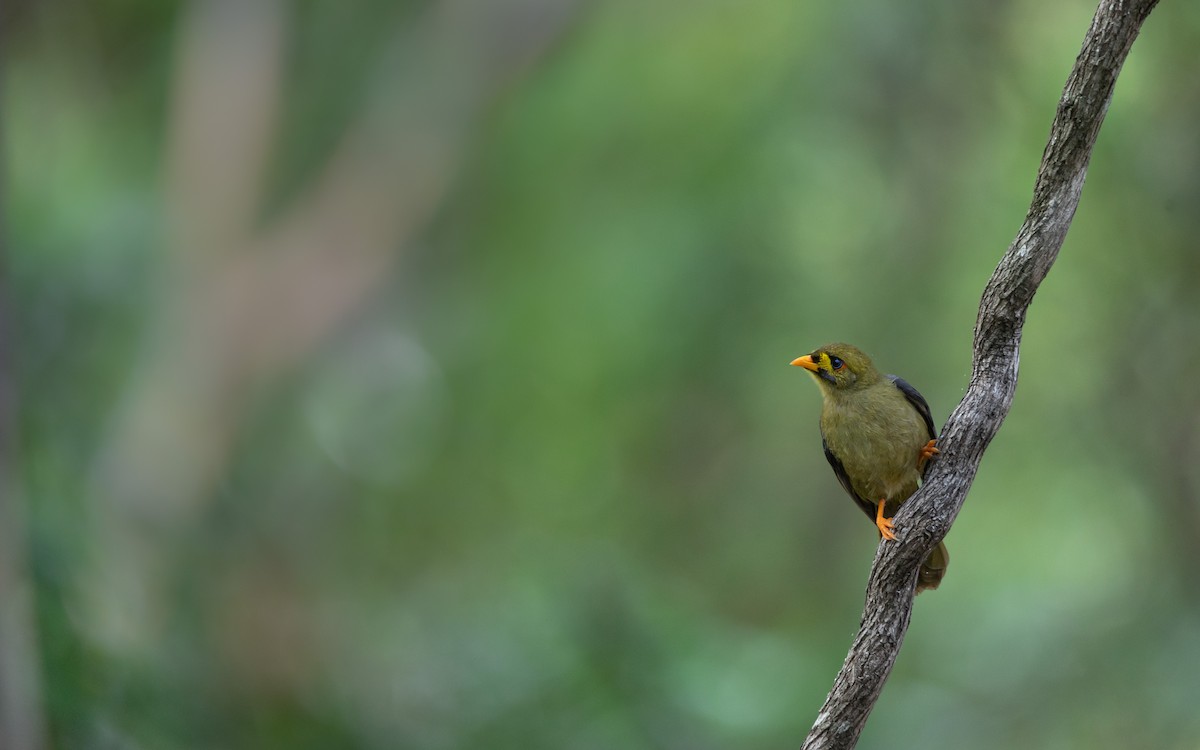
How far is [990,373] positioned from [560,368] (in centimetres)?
1196

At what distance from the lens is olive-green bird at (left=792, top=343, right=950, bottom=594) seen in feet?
12.2

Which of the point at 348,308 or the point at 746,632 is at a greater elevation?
the point at 348,308

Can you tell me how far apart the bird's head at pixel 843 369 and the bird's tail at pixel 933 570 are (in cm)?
60

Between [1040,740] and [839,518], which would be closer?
[1040,740]

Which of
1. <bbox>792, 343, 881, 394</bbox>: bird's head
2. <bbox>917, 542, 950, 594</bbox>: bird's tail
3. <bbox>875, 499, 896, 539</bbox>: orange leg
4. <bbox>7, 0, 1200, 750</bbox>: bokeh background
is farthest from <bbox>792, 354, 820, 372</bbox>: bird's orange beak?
<bbox>7, 0, 1200, 750</bbox>: bokeh background

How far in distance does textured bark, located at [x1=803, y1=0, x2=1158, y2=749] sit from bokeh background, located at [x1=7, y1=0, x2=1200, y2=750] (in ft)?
14.4

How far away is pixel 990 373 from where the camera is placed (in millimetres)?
2965

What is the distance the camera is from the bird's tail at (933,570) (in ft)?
11.6

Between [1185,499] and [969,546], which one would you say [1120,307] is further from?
[969,546]

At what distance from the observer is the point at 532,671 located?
8555mm

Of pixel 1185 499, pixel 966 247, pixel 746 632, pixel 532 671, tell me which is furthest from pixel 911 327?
pixel 532 671

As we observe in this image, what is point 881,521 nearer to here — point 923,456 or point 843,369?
point 923,456

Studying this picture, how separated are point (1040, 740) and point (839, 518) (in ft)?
16.8

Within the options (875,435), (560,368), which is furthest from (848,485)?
(560,368)
